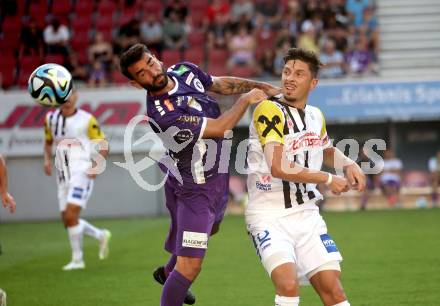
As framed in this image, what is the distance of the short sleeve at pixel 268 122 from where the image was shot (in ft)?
22.0

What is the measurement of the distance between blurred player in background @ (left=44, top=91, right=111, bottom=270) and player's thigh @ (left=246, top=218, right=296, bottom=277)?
604 cm

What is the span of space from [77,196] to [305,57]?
21.0 ft

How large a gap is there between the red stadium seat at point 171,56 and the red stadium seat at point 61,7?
4.01 m

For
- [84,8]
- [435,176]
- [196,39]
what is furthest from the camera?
[84,8]

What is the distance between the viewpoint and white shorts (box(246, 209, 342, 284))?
21.4 feet

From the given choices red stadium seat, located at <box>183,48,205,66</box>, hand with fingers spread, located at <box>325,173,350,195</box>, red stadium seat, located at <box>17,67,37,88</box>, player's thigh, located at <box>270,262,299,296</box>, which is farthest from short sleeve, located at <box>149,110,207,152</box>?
red stadium seat, located at <box>17,67,37,88</box>

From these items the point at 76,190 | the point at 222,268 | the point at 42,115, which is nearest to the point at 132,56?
the point at 222,268

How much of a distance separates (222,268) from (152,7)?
585 inches

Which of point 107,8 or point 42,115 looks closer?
point 42,115

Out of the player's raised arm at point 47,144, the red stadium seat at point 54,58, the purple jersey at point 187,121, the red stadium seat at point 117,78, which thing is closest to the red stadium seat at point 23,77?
the red stadium seat at point 54,58

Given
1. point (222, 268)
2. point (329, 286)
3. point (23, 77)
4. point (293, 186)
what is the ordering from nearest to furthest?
point (329, 286) < point (293, 186) < point (222, 268) < point (23, 77)

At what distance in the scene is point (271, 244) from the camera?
21.5 feet

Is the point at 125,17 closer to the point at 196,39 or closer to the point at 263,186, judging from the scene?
the point at 196,39

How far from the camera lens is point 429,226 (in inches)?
659
